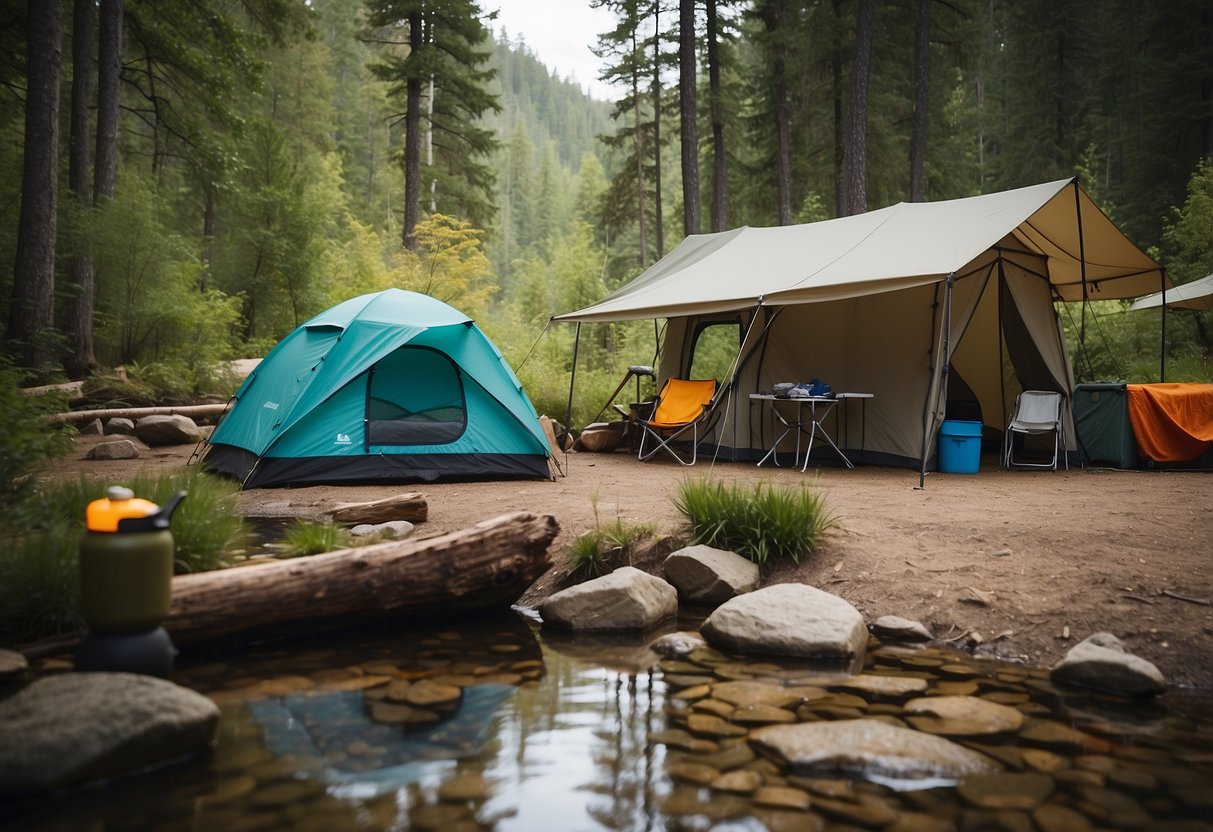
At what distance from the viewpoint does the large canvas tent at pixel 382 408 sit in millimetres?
6289

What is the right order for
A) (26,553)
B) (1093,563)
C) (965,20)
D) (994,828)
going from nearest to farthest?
1. (994,828)
2. (26,553)
3. (1093,563)
4. (965,20)

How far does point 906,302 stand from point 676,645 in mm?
5534

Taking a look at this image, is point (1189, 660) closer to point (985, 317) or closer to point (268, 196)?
point (985, 317)

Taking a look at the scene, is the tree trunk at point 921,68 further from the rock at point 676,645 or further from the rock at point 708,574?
the rock at point 676,645

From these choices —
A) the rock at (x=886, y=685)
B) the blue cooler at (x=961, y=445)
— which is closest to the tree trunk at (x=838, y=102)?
the blue cooler at (x=961, y=445)

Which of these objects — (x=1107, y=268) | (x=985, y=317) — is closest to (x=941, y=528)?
(x=985, y=317)

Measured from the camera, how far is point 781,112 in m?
17.4

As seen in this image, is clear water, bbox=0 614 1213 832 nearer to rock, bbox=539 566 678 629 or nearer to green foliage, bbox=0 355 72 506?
rock, bbox=539 566 678 629

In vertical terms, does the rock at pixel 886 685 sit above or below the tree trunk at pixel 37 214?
below

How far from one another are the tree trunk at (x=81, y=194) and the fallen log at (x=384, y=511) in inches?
297

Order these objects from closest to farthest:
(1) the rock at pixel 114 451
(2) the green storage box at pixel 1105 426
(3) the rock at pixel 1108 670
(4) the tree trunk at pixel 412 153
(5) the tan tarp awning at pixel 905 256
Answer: (3) the rock at pixel 1108 670
(5) the tan tarp awning at pixel 905 256
(2) the green storage box at pixel 1105 426
(1) the rock at pixel 114 451
(4) the tree trunk at pixel 412 153

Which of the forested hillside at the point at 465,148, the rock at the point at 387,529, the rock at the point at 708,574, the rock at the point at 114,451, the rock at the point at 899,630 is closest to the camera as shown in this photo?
the rock at the point at 899,630

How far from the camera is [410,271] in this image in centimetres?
1505

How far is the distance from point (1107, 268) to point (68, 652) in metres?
9.45
